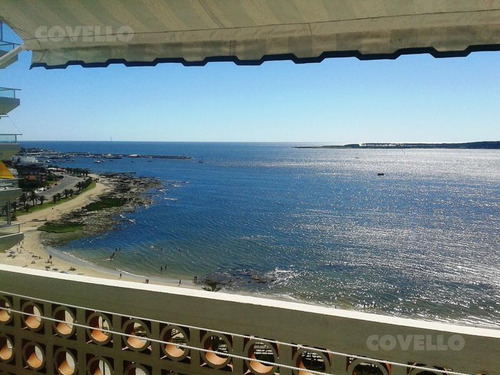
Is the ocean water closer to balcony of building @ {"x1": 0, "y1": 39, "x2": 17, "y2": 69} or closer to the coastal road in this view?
the coastal road

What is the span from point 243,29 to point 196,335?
1.65 meters

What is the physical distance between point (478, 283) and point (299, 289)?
34.4ft

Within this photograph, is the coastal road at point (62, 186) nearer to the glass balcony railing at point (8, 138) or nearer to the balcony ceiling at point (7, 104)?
the glass balcony railing at point (8, 138)

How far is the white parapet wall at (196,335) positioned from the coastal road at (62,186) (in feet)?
183

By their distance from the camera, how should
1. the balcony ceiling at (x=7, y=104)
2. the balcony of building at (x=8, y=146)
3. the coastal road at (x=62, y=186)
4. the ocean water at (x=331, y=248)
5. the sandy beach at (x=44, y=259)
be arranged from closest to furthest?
the balcony ceiling at (x=7, y=104)
the balcony of building at (x=8, y=146)
the ocean water at (x=331, y=248)
the sandy beach at (x=44, y=259)
the coastal road at (x=62, y=186)

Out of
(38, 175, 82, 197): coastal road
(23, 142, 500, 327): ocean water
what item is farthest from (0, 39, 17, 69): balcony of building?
(38, 175, 82, 197): coastal road

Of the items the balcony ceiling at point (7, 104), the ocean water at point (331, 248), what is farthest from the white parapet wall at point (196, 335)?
the ocean water at point (331, 248)

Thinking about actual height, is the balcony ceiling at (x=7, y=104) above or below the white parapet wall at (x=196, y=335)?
above

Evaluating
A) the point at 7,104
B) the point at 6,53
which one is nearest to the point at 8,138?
the point at 7,104

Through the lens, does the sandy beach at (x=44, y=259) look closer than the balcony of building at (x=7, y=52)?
No

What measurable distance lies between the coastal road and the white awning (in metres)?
55.5

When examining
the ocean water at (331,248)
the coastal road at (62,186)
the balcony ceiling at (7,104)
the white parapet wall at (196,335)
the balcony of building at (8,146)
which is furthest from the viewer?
the coastal road at (62,186)

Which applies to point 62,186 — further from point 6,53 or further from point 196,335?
point 196,335

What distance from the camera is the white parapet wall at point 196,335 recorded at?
1.59 m
